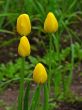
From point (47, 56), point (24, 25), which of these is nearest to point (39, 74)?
point (24, 25)

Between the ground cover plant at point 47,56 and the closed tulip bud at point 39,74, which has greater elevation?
the ground cover plant at point 47,56

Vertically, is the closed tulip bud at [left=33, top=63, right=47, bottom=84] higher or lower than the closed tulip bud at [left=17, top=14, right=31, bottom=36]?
lower

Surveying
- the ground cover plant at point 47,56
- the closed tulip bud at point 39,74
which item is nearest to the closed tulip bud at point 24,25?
the closed tulip bud at point 39,74

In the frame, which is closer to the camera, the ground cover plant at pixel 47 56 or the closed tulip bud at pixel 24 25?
the closed tulip bud at pixel 24 25

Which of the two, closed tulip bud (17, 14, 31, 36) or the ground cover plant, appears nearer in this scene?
closed tulip bud (17, 14, 31, 36)

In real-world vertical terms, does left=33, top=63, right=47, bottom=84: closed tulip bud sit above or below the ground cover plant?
below

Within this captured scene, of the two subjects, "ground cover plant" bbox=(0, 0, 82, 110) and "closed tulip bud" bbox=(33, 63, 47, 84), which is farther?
"ground cover plant" bbox=(0, 0, 82, 110)

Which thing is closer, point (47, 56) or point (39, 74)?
point (39, 74)

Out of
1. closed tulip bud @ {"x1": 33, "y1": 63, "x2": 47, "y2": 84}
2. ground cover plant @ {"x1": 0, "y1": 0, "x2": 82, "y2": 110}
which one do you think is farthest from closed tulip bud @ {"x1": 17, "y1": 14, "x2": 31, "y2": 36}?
ground cover plant @ {"x1": 0, "y1": 0, "x2": 82, "y2": 110}

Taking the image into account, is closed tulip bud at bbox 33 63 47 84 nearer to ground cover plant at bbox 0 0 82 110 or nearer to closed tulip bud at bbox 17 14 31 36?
closed tulip bud at bbox 17 14 31 36

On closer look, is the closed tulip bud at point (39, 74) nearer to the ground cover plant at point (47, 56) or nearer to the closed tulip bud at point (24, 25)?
the closed tulip bud at point (24, 25)

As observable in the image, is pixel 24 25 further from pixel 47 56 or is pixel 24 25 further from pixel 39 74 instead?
pixel 47 56

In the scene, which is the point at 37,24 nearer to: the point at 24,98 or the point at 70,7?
the point at 70,7
